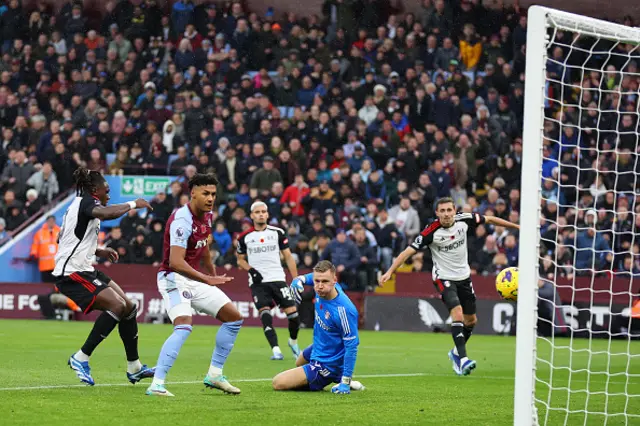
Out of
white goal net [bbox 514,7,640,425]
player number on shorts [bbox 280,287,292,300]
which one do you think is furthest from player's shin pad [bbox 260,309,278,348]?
white goal net [bbox 514,7,640,425]

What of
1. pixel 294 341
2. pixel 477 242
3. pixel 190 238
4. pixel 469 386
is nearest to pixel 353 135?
pixel 477 242

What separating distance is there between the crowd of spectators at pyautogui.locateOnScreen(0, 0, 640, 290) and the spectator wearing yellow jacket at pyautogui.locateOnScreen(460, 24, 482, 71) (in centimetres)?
5

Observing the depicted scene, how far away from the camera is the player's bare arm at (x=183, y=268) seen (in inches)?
366

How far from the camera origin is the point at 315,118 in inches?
1041

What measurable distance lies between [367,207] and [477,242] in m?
2.73

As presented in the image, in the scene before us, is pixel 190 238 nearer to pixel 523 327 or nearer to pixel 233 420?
pixel 233 420

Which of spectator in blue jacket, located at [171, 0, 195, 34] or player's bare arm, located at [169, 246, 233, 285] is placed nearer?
player's bare arm, located at [169, 246, 233, 285]

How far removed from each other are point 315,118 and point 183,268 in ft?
56.8

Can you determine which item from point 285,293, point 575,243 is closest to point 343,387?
point 575,243

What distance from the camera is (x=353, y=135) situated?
84.9ft

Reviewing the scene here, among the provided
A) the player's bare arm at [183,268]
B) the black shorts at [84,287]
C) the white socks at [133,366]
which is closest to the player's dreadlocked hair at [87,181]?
the black shorts at [84,287]

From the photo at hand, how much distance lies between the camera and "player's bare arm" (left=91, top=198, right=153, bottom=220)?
32.3ft

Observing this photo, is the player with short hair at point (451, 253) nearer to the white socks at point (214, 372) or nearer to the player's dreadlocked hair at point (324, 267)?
the player's dreadlocked hair at point (324, 267)

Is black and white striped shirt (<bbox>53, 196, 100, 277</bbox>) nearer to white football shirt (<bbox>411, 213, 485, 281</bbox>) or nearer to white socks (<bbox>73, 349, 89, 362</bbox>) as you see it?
white socks (<bbox>73, 349, 89, 362</bbox>)
